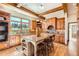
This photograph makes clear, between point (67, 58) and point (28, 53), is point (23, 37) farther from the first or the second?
point (67, 58)

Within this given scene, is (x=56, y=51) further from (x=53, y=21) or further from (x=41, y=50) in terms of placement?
(x=53, y=21)

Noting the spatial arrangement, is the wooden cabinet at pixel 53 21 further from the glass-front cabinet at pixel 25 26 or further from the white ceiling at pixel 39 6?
the glass-front cabinet at pixel 25 26

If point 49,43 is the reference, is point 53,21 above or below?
above

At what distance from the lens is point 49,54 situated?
1864mm

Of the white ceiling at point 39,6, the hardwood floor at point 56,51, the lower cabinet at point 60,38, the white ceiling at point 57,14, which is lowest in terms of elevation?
the hardwood floor at point 56,51

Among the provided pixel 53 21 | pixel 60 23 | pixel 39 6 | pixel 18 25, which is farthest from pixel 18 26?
pixel 60 23

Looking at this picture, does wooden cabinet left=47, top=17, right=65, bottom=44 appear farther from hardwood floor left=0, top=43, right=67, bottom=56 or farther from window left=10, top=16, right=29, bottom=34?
window left=10, top=16, right=29, bottom=34

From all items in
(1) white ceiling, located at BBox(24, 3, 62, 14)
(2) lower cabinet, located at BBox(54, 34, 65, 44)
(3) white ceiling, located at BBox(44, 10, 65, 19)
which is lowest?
(2) lower cabinet, located at BBox(54, 34, 65, 44)

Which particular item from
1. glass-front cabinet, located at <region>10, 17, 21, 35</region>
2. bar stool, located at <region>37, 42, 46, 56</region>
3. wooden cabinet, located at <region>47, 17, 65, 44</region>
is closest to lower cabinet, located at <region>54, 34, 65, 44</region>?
wooden cabinet, located at <region>47, 17, 65, 44</region>

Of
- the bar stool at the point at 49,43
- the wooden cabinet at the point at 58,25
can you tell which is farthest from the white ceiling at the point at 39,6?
the bar stool at the point at 49,43

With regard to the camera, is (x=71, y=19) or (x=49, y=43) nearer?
(x=71, y=19)

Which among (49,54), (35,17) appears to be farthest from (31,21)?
(49,54)

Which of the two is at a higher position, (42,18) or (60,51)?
(42,18)

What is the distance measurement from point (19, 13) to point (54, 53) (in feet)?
3.18
